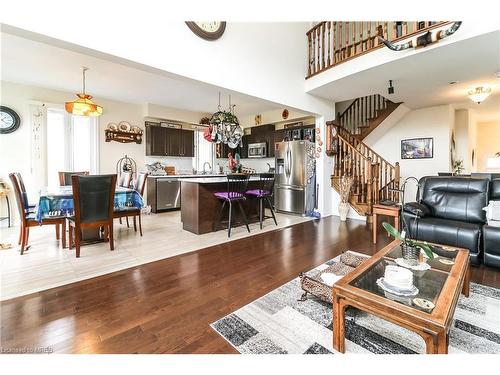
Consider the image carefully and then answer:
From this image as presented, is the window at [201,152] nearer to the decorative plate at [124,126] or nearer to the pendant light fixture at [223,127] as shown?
the decorative plate at [124,126]

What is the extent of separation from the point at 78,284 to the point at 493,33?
5020 mm

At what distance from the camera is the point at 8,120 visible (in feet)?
14.8

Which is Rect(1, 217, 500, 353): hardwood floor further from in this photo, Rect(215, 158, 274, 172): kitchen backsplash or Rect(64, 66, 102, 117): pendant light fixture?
Rect(215, 158, 274, 172): kitchen backsplash

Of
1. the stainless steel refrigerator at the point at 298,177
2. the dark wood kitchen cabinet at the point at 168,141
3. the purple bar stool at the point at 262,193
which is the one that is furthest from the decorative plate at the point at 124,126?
the stainless steel refrigerator at the point at 298,177

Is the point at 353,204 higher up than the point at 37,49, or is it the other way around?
the point at 37,49

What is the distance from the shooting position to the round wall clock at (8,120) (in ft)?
14.6

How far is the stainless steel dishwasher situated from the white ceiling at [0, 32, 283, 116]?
200cm

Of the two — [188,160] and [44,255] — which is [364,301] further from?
[188,160]

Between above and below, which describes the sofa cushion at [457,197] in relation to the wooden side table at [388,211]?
above

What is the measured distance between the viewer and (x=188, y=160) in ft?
24.0

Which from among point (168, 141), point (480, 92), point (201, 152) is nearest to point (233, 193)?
point (168, 141)

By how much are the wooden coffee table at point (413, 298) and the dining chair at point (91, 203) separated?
2.88 meters
